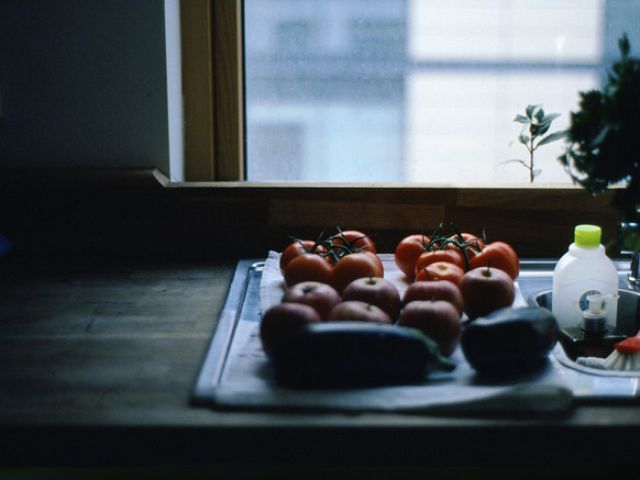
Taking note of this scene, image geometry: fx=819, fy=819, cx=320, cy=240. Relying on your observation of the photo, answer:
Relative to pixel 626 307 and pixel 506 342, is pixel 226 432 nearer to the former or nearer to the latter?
pixel 506 342

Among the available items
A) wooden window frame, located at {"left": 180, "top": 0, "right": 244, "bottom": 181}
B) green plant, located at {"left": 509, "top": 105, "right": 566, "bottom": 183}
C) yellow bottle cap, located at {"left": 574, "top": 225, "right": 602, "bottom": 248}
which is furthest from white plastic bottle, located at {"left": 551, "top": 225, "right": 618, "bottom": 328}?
wooden window frame, located at {"left": 180, "top": 0, "right": 244, "bottom": 181}

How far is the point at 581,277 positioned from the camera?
1195 mm

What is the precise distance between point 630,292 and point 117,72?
0.94 meters

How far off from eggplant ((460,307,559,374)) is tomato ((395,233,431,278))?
0.33m

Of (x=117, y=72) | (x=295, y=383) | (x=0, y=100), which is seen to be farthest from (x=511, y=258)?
Answer: (x=0, y=100)

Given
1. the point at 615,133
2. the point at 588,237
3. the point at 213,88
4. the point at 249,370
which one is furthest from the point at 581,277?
the point at 213,88

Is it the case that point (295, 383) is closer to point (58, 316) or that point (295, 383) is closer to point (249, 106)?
point (58, 316)

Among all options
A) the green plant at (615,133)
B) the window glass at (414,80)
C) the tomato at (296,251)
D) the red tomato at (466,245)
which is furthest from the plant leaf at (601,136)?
the window glass at (414,80)

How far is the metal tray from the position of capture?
2.82 ft

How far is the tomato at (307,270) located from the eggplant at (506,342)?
30 cm

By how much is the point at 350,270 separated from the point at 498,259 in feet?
0.77

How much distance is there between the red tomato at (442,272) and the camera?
3.80 feet

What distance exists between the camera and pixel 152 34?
143 centimetres

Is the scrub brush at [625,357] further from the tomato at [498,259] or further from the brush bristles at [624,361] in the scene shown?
the tomato at [498,259]
